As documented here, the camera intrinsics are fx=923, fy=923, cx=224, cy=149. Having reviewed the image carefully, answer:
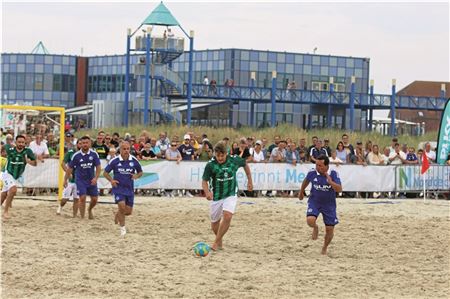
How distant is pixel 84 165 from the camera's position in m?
17.6

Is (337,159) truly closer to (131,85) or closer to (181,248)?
(181,248)

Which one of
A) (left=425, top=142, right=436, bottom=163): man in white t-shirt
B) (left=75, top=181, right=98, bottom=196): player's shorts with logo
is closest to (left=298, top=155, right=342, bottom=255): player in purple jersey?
(left=75, top=181, right=98, bottom=196): player's shorts with logo

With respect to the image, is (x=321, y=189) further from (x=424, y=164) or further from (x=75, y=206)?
(x=424, y=164)

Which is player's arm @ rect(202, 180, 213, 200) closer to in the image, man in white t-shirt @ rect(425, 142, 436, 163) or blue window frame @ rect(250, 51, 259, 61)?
man in white t-shirt @ rect(425, 142, 436, 163)

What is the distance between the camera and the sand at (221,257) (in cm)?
1062

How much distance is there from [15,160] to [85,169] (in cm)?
133

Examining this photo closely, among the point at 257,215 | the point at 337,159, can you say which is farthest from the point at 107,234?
the point at 337,159

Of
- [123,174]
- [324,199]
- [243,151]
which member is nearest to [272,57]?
[243,151]

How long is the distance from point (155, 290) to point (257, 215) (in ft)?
29.9

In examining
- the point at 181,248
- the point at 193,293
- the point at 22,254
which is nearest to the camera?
the point at 193,293

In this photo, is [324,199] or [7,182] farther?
[7,182]

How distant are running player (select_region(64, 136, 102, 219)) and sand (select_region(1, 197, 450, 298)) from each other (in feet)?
1.75

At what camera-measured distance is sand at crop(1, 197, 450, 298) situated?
10.6 m

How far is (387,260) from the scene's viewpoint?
43.8 ft
